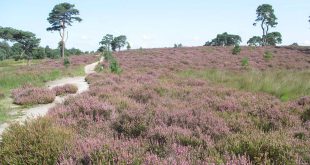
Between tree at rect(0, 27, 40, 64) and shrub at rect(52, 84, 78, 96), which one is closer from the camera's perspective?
shrub at rect(52, 84, 78, 96)

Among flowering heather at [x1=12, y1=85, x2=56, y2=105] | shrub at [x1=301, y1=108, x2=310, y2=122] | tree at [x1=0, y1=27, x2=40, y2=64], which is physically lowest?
flowering heather at [x1=12, y1=85, x2=56, y2=105]

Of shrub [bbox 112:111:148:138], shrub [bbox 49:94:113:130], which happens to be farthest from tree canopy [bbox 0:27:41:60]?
shrub [bbox 112:111:148:138]

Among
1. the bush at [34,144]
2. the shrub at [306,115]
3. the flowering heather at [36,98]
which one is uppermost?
the shrub at [306,115]

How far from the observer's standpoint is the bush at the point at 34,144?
464cm

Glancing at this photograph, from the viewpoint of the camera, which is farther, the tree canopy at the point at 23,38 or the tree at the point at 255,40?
the tree at the point at 255,40

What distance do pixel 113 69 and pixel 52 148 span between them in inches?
728

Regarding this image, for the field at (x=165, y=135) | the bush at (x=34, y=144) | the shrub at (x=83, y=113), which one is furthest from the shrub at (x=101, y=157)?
the shrub at (x=83, y=113)

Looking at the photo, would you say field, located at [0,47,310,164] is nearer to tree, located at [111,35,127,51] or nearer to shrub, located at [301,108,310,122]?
shrub, located at [301,108,310,122]

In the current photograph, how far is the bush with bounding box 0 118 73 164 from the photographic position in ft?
15.2

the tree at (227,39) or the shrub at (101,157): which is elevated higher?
the tree at (227,39)

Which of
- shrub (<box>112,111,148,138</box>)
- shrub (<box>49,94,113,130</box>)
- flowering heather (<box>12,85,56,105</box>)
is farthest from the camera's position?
flowering heather (<box>12,85,56,105</box>)

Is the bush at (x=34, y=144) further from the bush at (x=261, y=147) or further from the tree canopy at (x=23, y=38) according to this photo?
the tree canopy at (x=23, y=38)

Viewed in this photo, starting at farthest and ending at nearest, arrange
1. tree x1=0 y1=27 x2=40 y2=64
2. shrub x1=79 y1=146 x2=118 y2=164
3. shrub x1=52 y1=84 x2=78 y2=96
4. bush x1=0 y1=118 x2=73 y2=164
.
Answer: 1. tree x1=0 y1=27 x2=40 y2=64
2. shrub x1=52 y1=84 x2=78 y2=96
3. bush x1=0 y1=118 x2=73 y2=164
4. shrub x1=79 y1=146 x2=118 y2=164

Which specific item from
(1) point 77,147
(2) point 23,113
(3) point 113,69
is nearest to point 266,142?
(1) point 77,147
